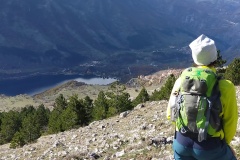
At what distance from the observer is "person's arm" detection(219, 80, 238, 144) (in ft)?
20.2

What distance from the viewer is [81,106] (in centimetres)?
5656

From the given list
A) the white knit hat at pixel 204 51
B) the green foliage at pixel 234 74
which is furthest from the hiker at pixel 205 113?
the green foliage at pixel 234 74

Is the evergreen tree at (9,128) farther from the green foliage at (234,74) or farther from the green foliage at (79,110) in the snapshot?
the green foliage at (234,74)

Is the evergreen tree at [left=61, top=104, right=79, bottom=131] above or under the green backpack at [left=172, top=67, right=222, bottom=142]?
under

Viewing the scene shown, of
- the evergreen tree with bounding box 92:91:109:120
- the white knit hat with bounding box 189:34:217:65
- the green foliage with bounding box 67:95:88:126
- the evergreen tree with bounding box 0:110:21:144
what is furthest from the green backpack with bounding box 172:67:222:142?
the evergreen tree with bounding box 0:110:21:144

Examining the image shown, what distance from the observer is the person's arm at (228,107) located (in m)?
6.16

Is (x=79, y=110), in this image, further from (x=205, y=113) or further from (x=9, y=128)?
(x=205, y=113)

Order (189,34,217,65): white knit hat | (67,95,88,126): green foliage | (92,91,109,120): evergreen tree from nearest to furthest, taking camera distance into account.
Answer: (189,34,217,65): white knit hat, (92,91,109,120): evergreen tree, (67,95,88,126): green foliage

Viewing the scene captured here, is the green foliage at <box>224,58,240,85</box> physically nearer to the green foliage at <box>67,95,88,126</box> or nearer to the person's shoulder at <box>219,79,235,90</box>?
the green foliage at <box>67,95,88,126</box>

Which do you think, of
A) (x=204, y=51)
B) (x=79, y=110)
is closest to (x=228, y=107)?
(x=204, y=51)

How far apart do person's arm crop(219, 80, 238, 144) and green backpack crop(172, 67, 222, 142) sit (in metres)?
0.09

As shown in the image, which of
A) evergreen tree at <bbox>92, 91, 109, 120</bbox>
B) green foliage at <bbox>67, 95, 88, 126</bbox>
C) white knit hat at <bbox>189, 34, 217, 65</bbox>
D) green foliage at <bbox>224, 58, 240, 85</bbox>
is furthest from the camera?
green foliage at <bbox>224, 58, 240, 85</bbox>

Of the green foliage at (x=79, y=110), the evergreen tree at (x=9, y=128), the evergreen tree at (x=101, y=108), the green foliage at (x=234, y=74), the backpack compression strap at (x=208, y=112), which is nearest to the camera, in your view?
the backpack compression strap at (x=208, y=112)

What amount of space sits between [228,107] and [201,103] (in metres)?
0.44
